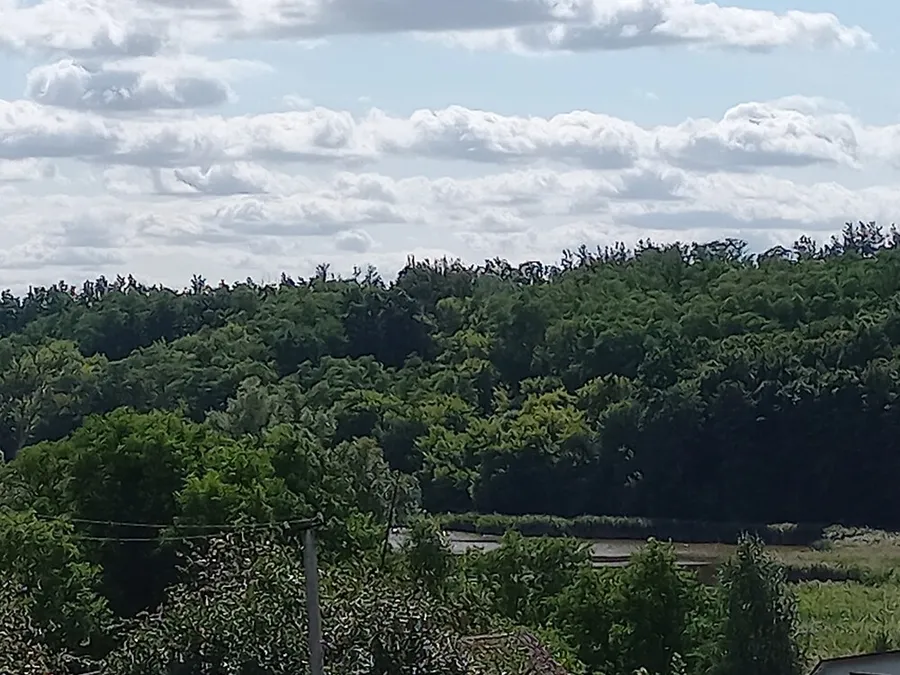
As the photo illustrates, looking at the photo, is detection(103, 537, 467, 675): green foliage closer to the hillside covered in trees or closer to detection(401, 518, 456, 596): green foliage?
detection(401, 518, 456, 596): green foliage

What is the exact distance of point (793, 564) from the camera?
68.5 meters

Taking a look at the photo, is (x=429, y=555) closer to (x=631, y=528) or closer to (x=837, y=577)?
(x=837, y=577)

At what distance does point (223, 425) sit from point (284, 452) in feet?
137

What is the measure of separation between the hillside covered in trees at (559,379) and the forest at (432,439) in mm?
161

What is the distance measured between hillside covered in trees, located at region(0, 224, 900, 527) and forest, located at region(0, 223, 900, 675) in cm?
16

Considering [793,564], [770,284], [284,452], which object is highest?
[770,284]

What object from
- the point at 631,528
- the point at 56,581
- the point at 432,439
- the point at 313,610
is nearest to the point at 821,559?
the point at 631,528

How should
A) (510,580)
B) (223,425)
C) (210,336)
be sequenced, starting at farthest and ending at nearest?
(210,336) < (223,425) < (510,580)

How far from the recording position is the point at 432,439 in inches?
3765

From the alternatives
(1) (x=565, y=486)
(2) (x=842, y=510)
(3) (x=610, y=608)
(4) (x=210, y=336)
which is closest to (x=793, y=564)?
(2) (x=842, y=510)

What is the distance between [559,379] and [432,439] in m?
12.3

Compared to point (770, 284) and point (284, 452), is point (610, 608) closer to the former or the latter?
point (284, 452)

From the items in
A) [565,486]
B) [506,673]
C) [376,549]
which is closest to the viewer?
[506,673]

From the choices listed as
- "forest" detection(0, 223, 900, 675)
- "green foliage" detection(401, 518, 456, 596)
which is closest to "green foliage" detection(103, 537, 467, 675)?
"forest" detection(0, 223, 900, 675)
